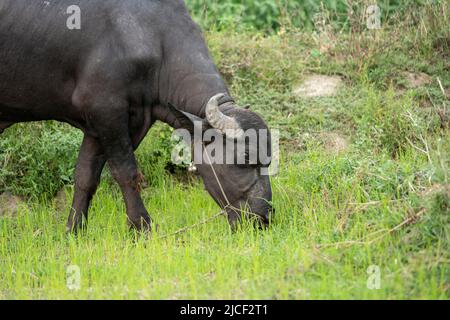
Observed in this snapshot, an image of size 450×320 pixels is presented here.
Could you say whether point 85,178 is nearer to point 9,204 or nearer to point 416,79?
point 9,204

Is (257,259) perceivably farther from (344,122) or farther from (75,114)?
(344,122)

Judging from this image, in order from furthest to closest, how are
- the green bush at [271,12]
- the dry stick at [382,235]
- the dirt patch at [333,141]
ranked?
the green bush at [271,12], the dirt patch at [333,141], the dry stick at [382,235]

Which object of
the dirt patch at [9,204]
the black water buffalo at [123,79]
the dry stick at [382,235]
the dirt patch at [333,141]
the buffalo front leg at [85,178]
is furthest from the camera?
the dirt patch at [333,141]

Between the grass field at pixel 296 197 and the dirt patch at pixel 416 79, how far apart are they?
0.02 m

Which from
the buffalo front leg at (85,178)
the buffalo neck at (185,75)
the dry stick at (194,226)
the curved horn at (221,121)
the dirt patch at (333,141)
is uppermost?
the buffalo neck at (185,75)

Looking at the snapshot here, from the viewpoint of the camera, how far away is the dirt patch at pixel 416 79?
941 centimetres

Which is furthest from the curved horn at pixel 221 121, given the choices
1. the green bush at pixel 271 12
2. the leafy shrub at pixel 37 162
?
the green bush at pixel 271 12

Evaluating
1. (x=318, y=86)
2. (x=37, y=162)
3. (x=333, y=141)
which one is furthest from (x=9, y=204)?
(x=318, y=86)

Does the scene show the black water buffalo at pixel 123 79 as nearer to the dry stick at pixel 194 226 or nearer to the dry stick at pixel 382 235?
the dry stick at pixel 194 226

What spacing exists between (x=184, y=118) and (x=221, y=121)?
346mm

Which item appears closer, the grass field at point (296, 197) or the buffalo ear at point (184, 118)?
the grass field at point (296, 197)

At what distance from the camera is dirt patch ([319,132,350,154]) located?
28.4ft

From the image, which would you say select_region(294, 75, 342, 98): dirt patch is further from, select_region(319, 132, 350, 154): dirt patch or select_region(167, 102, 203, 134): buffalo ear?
select_region(167, 102, 203, 134): buffalo ear

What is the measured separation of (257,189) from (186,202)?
128 cm
